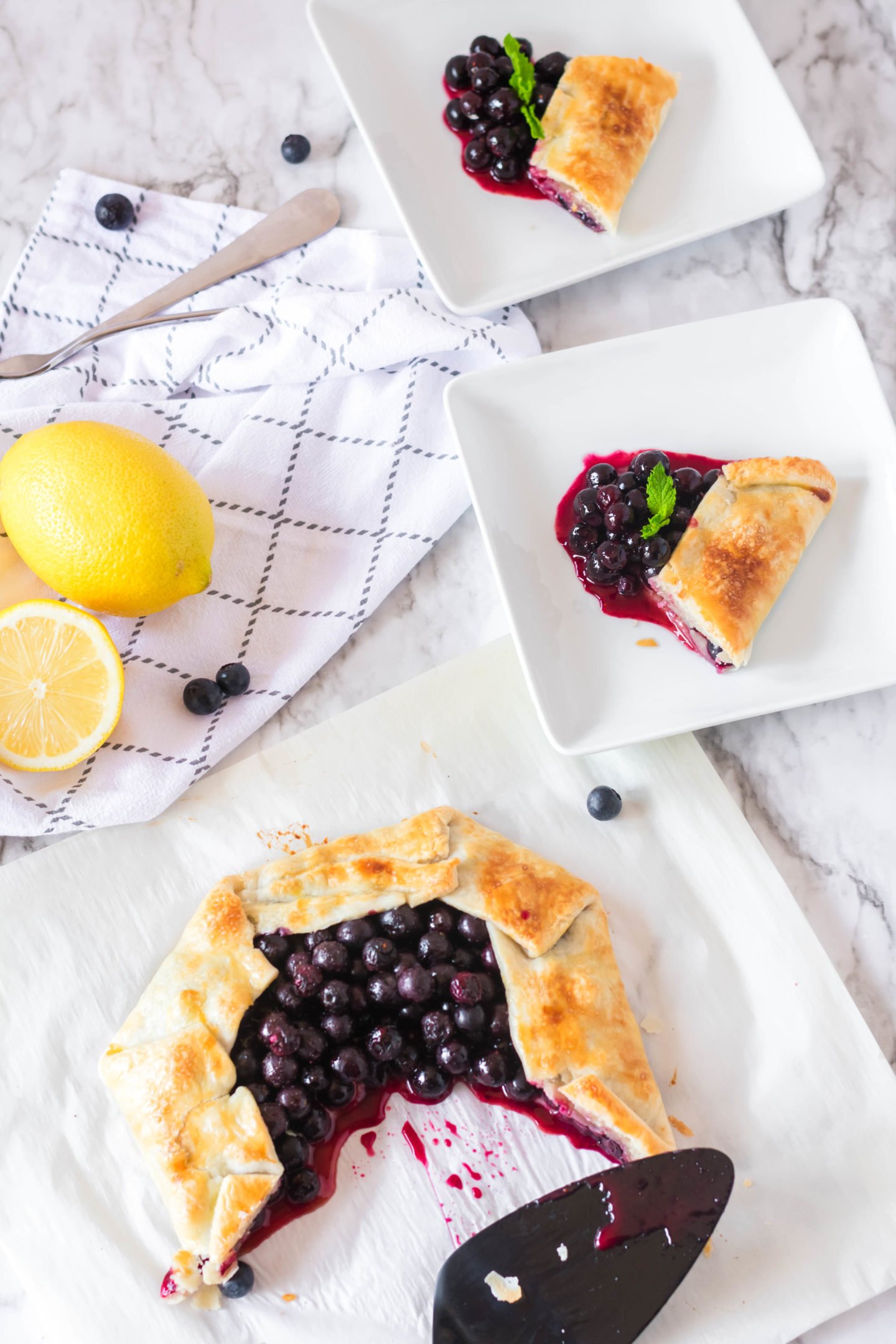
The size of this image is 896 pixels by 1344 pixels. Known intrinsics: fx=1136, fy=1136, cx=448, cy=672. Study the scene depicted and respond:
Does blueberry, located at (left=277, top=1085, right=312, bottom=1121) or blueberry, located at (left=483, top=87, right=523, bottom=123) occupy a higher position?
blueberry, located at (left=483, top=87, right=523, bottom=123)

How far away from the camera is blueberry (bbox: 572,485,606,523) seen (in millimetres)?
2914

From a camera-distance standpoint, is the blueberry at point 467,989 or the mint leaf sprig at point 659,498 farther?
the mint leaf sprig at point 659,498

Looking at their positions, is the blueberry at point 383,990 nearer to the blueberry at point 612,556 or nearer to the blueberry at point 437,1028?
the blueberry at point 437,1028

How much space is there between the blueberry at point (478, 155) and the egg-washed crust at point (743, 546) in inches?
42.6

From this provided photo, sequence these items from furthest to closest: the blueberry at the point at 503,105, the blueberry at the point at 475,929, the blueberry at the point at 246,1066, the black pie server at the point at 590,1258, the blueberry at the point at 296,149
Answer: the blueberry at the point at 296,149 → the blueberry at the point at 503,105 → the blueberry at the point at 475,929 → the blueberry at the point at 246,1066 → the black pie server at the point at 590,1258

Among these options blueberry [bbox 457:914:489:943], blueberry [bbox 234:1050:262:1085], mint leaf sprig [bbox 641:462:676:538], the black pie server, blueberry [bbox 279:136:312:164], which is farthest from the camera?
blueberry [bbox 279:136:312:164]

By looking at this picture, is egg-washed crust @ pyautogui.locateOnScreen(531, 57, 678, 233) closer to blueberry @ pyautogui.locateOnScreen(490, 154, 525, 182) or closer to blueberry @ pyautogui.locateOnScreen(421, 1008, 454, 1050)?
blueberry @ pyautogui.locateOnScreen(490, 154, 525, 182)

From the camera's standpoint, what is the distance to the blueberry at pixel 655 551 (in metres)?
2.87

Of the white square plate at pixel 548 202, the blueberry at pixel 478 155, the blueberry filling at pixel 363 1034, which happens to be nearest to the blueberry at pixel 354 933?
the blueberry filling at pixel 363 1034

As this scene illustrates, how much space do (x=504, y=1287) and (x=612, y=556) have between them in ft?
5.61

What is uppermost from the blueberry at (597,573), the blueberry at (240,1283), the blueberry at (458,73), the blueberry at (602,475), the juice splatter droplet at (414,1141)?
the blueberry at (458,73)

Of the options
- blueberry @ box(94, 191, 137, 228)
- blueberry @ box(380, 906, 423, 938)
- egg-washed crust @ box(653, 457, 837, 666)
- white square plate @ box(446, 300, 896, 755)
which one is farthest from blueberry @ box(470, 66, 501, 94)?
blueberry @ box(380, 906, 423, 938)

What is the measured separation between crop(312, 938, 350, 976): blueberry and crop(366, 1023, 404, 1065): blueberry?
0.16m

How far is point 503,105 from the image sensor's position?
3.07 meters
